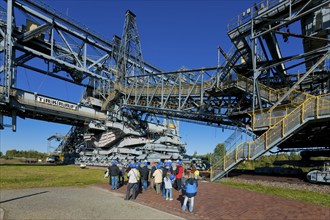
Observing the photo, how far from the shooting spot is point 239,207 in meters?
10.6

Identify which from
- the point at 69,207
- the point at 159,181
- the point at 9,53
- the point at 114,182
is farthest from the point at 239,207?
the point at 9,53

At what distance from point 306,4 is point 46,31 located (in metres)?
34.1

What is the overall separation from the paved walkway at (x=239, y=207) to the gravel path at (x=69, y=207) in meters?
0.98

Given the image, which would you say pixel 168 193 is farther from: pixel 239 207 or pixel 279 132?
pixel 279 132

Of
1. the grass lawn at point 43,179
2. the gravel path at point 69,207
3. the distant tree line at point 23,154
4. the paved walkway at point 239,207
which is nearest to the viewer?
the gravel path at point 69,207

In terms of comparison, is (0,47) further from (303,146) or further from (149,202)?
(303,146)

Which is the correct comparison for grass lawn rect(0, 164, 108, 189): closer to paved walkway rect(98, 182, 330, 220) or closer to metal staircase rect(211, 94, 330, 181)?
paved walkway rect(98, 182, 330, 220)

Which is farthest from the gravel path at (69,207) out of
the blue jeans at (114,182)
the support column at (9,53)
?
the support column at (9,53)

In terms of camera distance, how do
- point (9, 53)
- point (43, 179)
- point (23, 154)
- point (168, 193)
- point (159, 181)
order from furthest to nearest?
point (23, 154), point (9, 53), point (43, 179), point (159, 181), point (168, 193)

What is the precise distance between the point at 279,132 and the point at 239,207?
8.68m

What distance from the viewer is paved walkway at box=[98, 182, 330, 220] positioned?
9.33 m

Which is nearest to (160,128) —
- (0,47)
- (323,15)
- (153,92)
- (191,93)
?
(153,92)

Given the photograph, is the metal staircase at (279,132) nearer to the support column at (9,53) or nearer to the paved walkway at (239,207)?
the paved walkway at (239,207)

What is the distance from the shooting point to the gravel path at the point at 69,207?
866 centimetres
